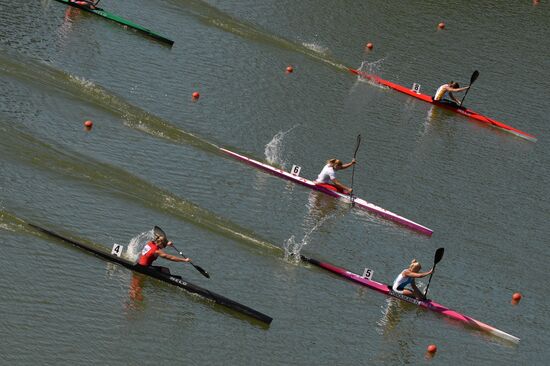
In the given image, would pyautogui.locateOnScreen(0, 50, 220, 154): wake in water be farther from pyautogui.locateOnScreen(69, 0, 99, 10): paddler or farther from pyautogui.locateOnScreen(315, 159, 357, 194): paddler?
pyautogui.locateOnScreen(69, 0, 99, 10): paddler

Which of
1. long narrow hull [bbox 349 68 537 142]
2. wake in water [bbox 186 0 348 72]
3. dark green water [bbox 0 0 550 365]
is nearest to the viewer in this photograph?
dark green water [bbox 0 0 550 365]

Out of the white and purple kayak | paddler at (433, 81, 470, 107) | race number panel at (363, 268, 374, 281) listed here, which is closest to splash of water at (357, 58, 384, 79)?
paddler at (433, 81, 470, 107)

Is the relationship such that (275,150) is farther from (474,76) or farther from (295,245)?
(474,76)

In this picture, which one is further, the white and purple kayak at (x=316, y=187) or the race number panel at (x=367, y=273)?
the white and purple kayak at (x=316, y=187)

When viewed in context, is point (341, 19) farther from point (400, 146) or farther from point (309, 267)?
point (309, 267)

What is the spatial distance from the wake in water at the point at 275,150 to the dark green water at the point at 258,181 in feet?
0.49

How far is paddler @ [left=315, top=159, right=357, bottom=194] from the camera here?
32.3 m

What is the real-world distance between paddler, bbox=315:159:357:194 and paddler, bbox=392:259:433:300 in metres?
4.93

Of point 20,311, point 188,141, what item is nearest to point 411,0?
point 188,141

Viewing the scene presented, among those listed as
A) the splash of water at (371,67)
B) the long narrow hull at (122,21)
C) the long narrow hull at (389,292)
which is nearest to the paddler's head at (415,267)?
the long narrow hull at (389,292)

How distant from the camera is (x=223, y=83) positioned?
37.6 metres

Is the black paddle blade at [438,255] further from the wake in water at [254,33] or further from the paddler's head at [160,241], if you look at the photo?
the wake in water at [254,33]

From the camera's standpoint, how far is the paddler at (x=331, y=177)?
106 ft

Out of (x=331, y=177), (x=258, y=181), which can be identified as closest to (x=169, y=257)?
(x=258, y=181)
